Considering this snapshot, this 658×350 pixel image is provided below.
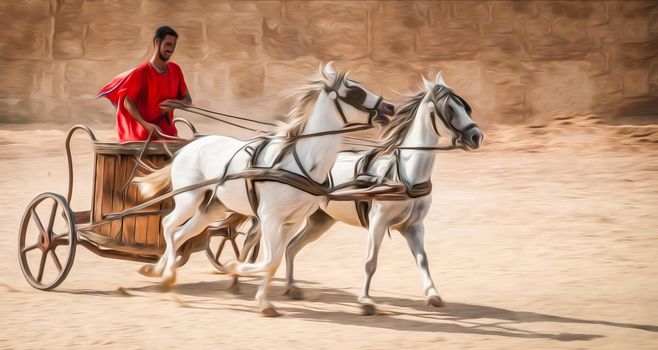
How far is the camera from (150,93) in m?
8.62

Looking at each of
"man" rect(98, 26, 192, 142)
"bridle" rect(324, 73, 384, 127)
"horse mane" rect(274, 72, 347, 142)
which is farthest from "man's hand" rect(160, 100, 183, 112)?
"bridle" rect(324, 73, 384, 127)

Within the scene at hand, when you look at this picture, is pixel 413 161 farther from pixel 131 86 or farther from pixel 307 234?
pixel 131 86

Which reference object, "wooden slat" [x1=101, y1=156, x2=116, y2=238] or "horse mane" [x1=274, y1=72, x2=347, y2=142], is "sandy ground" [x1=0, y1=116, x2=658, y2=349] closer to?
"wooden slat" [x1=101, y1=156, x2=116, y2=238]

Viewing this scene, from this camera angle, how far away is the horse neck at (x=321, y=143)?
302 inches

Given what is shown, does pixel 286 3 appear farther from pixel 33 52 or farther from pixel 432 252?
pixel 432 252

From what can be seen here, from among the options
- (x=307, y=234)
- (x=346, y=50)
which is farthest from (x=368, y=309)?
(x=346, y=50)

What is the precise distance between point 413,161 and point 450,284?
1.65 m

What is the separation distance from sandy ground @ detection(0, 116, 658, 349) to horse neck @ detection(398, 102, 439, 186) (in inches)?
40.2

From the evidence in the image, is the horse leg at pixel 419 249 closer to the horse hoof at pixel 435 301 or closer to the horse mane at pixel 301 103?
the horse hoof at pixel 435 301

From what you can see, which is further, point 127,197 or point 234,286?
point 234,286

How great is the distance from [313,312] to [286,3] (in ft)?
45.0

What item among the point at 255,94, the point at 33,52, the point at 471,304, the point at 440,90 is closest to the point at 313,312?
the point at 471,304

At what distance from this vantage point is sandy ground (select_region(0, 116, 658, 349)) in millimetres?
7207

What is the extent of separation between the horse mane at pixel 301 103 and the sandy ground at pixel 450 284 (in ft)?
4.41
